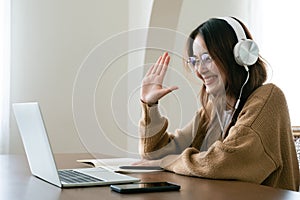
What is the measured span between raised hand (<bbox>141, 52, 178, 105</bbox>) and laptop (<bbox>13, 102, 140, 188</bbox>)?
0.35 meters

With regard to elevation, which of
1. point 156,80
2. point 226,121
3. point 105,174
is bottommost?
point 105,174

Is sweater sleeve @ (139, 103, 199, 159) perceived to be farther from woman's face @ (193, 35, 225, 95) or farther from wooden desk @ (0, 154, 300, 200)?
wooden desk @ (0, 154, 300, 200)

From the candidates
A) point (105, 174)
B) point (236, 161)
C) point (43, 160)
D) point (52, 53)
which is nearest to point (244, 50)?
point (236, 161)

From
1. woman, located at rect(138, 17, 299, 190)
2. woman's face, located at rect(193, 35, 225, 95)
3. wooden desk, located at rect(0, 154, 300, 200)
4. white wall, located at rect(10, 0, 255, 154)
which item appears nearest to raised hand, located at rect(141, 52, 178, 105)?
woman, located at rect(138, 17, 299, 190)

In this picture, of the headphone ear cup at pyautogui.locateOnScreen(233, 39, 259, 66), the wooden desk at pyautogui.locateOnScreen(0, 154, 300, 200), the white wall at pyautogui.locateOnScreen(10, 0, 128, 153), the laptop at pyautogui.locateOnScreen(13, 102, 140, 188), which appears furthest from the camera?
the white wall at pyautogui.locateOnScreen(10, 0, 128, 153)

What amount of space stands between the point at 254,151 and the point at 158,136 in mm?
496

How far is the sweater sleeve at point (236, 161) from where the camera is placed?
157 centimetres

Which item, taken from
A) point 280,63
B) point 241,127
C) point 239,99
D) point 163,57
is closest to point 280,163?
point 241,127

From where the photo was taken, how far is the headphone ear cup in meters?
1.76

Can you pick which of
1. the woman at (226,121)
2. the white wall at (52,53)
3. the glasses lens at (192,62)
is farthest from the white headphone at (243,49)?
the white wall at (52,53)

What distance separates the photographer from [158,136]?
203 cm

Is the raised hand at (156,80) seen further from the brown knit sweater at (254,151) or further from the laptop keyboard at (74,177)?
the laptop keyboard at (74,177)

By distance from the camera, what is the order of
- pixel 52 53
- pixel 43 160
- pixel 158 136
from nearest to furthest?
pixel 43 160 → pixel 158 136 → pixel 52 53

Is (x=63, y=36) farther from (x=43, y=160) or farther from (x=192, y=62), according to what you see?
(x=43, y=160)
